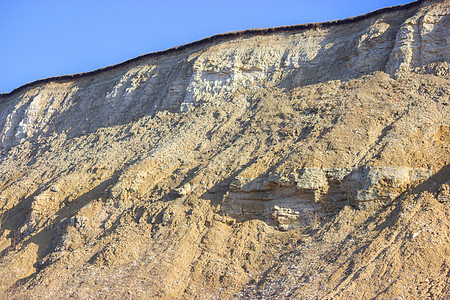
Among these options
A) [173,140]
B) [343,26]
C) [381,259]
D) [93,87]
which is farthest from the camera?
[93,87]

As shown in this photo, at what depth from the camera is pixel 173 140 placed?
18125mm

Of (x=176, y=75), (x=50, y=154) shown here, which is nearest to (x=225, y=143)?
(x=176, y=75)

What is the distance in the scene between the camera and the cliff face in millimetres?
10508

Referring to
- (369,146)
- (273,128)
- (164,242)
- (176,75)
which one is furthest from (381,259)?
(176,75)

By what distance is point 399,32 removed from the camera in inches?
682

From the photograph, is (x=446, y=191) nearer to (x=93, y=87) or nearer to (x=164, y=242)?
(x=164, y=242)

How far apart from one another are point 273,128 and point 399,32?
688 centimetres

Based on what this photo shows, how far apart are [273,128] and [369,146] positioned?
424 cm

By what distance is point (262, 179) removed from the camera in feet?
43.2

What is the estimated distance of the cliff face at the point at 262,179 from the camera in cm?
1051

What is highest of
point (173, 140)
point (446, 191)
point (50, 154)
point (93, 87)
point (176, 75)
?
point (93, 87)

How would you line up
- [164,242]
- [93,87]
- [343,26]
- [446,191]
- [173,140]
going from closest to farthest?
1. [446,191]
2. [164,242]
3. [173,140]
4. [343,26]
5. [93,87]

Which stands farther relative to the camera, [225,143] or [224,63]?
[224,63]

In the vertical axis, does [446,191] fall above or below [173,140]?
below
